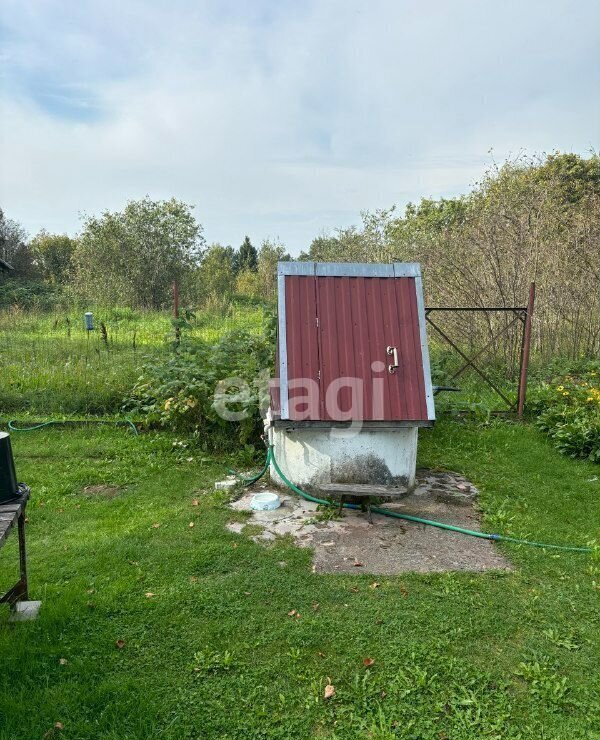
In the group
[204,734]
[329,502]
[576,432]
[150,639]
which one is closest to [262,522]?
[329,502]

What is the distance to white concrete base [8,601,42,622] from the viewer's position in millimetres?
3031

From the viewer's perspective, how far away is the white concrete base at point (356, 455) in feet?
15.0

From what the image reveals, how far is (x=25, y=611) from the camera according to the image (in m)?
3.08

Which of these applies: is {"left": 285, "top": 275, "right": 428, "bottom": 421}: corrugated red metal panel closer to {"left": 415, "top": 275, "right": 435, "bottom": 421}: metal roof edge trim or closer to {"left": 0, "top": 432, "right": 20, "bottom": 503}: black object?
{"left": 415, "top": 275, "right": 435, "bottom": 421}: metal roof edge trim

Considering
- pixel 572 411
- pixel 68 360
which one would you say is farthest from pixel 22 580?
pixel 572 411

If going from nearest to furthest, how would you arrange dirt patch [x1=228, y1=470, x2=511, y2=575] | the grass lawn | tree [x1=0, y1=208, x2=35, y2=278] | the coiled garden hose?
the grass lawn → dirt patch [x1=228, y1=470, x2=511, y2=575] → the coiled garden hose → tree [x1=0, y1=208, x2=35, y2=278]

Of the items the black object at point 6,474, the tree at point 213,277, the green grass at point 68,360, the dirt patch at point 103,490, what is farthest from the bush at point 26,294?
the black object at point 6,474

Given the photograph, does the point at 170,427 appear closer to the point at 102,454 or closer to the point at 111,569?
the point at 102,454

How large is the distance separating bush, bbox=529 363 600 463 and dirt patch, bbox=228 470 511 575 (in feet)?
5.81

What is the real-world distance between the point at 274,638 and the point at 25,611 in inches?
57.9

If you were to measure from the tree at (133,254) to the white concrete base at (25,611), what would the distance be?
14.1 metres

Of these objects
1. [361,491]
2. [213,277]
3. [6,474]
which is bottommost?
[361,491]

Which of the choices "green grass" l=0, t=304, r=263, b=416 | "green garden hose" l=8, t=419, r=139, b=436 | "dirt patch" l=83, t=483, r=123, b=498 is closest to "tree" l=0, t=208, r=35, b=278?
"green grass" l=0, t=304, r=263, b=416

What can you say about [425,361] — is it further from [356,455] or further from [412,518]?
[412,518]
